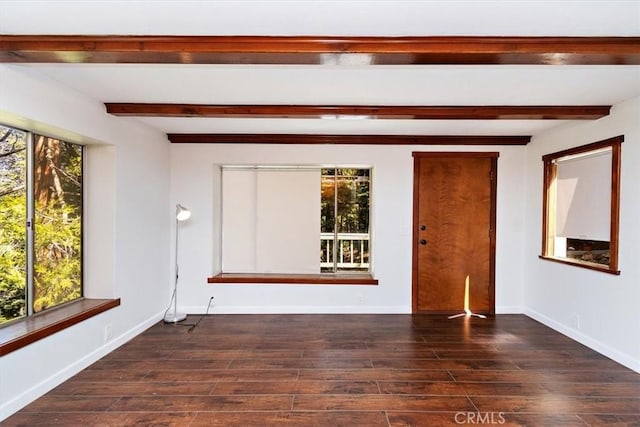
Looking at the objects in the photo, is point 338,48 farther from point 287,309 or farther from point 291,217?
point 287,309

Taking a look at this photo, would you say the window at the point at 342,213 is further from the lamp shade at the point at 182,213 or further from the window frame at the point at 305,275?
the lamp shade at the point at 182,213

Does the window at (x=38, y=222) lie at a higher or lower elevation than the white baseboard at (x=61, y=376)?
higher

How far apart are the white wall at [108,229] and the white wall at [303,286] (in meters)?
0.28

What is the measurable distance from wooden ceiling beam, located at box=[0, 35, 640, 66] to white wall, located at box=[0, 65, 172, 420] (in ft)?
2.13

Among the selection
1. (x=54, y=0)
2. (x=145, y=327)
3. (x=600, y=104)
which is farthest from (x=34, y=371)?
(x=600, y=104)

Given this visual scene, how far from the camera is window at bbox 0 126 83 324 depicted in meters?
2.67

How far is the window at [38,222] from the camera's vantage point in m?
2.67

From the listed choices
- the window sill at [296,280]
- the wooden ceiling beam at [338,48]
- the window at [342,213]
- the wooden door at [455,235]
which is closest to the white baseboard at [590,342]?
the wooden door at [455,235]

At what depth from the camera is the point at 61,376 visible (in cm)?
279

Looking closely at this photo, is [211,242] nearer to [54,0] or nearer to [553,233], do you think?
[54,0]

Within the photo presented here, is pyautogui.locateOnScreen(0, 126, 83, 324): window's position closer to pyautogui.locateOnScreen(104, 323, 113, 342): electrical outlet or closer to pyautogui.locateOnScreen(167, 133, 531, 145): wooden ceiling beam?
pyautogui.locateOnScreen(104, 323, 113, 342): electrical outlet

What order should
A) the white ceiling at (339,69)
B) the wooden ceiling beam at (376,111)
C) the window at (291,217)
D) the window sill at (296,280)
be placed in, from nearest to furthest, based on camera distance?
the white ceiling at (339,69) → the wooden ceiling beam at (376,111) → the window sill at (296,280) → the window at (291,217)

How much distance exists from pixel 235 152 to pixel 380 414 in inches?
138

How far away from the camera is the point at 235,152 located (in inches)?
185
